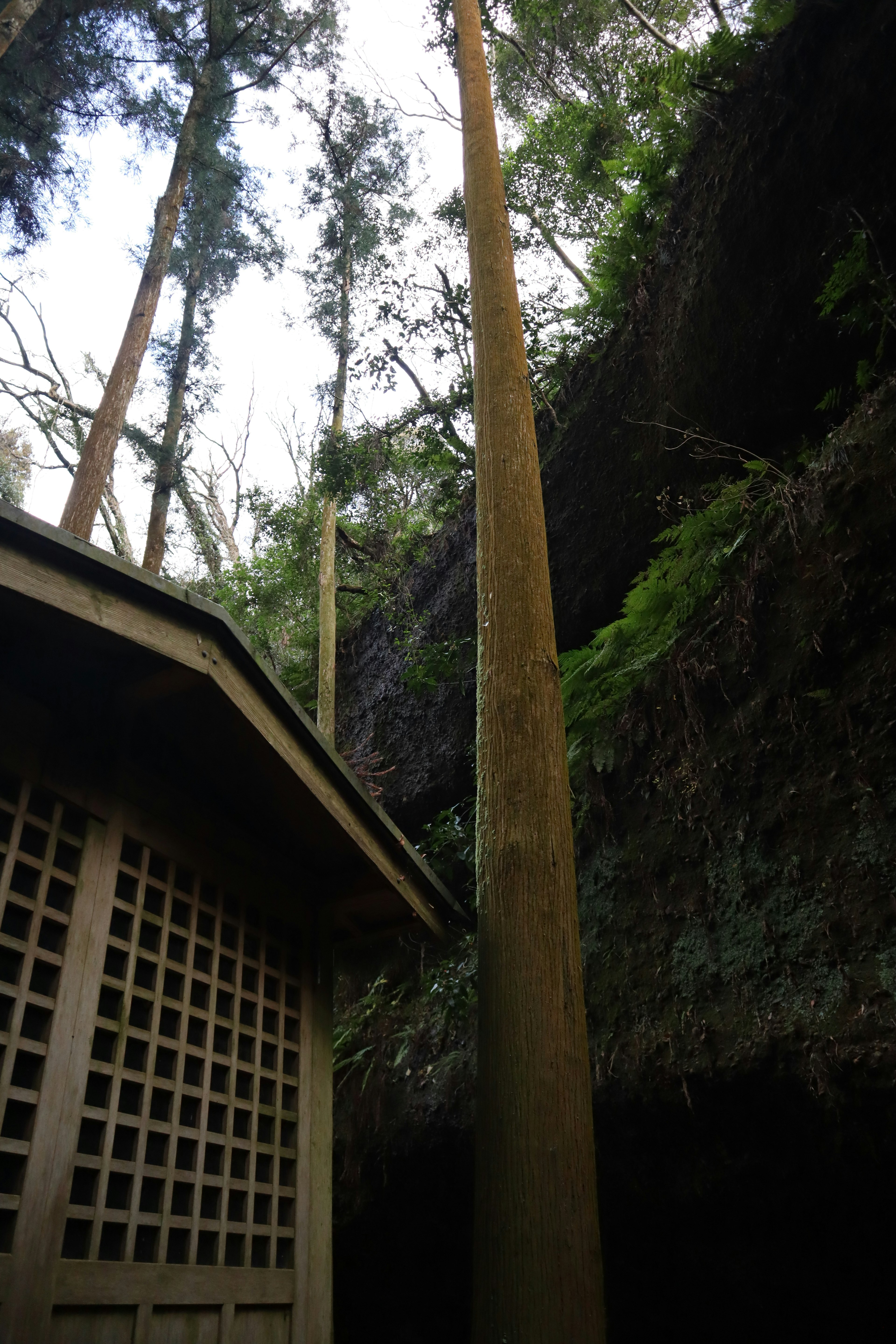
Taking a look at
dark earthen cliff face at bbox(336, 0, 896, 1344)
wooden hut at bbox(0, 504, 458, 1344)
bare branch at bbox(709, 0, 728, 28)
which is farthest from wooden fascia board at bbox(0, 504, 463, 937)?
bare branch at bbox(709, 0, 728, 28)

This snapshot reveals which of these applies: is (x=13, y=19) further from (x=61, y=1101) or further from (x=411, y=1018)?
(x=411, y=1018)

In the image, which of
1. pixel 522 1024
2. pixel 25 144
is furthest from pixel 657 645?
pixel 25 144

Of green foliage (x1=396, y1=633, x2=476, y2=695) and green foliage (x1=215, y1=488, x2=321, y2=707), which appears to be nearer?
green foliage (x1=396, y1=633, x2=476, y2=695)

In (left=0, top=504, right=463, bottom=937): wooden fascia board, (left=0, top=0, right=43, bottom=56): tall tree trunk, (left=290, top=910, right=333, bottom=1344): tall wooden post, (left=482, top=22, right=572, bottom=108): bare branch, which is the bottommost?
(left=290, top=910, right=333, bottom=1344): tall wooden post

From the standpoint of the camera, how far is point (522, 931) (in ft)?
11.9

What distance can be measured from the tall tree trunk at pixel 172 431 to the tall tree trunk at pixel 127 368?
9.01 feet

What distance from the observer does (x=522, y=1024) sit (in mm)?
3387

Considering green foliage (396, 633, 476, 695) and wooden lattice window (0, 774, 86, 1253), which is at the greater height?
green foliage (396, 633, 476, 695)

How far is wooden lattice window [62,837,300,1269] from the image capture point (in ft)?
12.2

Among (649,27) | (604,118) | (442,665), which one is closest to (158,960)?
(442,665)

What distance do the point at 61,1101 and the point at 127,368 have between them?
9.16 m

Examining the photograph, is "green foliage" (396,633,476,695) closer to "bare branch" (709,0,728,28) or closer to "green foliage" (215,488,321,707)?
"green foliage" (215,488,321,707)

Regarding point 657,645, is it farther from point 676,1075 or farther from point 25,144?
point 25,144

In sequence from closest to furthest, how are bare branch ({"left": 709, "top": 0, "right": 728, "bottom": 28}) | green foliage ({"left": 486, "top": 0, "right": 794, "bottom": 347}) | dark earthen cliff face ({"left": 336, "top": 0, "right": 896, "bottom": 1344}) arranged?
dark earthen cliff face ({"left": 336, "top": 0, "right": 896, "bottom": 1344}) → green foliage ({"left": 486, "top": 0, "right": 794, "bottom": 347}) → bare branch ({"left": 709, "top": 0, "right": 728, "bottom": 28})
